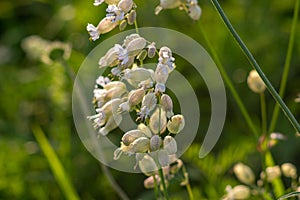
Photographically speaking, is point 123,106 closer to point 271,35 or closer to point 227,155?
point 227,155

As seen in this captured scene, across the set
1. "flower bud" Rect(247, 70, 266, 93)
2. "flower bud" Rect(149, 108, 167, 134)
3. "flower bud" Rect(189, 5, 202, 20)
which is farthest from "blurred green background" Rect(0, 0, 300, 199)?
"flower bud" Rect(149, 108, 167, 134)

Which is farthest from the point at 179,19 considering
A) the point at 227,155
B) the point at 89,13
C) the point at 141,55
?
the point at 141,55

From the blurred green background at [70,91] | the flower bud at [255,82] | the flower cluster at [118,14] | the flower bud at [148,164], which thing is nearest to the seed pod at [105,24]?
the flower cluster at [118,14]

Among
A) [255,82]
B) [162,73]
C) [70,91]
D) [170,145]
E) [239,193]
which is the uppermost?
[162,73]

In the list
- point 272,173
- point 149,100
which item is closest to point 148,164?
point 149,100

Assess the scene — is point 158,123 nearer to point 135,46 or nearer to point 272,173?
point 135,46

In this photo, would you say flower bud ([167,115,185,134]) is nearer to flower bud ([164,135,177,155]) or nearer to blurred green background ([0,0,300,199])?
flower bud ([164,135,177,155])

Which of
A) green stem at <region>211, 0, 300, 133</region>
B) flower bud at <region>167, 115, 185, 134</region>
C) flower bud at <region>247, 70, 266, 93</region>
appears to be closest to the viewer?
green stem at <region>211, 0, 300, 133</region>
